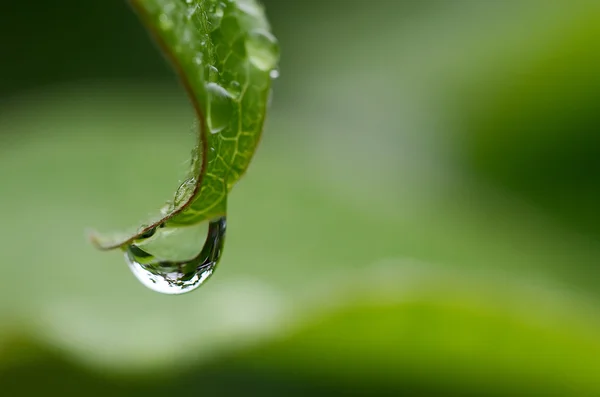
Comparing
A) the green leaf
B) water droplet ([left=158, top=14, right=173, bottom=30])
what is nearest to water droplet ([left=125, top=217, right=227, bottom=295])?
the green leaf

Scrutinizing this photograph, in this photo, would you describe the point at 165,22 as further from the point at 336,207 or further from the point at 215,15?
the point at 336,207

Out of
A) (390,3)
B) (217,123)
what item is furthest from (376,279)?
(390,3)

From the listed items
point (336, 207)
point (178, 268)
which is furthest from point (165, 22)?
point (336, 207)

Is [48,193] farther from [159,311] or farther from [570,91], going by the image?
[570,91]

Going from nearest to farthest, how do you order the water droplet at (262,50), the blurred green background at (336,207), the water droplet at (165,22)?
the water droplet at (165,22) < the water droplet at (262,50) < the blurred green background at (336,207)

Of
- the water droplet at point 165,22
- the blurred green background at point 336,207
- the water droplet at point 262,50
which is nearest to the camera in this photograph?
the water droplet at point 165,22

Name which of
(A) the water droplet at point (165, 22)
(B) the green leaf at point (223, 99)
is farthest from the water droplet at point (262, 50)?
(A) the water droplet at point (165, 22)

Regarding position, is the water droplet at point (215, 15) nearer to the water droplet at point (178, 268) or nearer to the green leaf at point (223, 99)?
the green leaf at point (223, 99)
